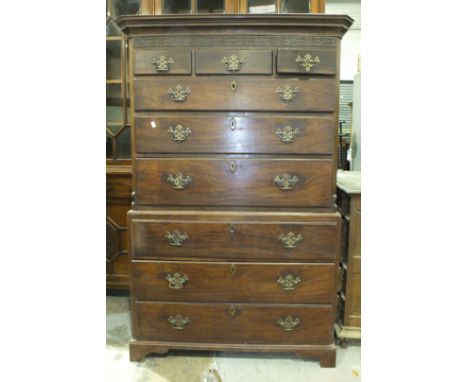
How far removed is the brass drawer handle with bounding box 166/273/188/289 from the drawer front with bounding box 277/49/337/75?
1.16 meters

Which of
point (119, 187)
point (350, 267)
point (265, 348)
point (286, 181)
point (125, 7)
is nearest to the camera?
point (286, 181)

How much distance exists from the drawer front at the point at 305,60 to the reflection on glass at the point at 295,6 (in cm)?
51

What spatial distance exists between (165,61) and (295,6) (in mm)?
890

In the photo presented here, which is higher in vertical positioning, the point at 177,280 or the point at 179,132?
the point at 179,132

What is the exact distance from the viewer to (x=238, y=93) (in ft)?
5.56

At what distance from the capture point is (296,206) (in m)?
1.75

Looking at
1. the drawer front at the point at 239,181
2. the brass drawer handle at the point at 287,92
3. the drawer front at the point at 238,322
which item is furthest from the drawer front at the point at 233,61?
the drawer front at the point at 238,322

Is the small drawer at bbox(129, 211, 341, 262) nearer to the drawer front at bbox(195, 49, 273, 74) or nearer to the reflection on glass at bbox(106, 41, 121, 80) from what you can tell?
the drawer front at bbox(195, 49, 273, 74)

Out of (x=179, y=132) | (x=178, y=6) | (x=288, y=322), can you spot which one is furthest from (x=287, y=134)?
(x=178, y=6)

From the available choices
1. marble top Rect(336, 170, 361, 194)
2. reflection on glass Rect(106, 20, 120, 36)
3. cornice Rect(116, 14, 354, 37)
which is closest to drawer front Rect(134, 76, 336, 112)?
cornice Rect(116, 14, 354, 37)

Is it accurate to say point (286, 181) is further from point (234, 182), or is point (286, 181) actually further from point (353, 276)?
point (353, 276)
